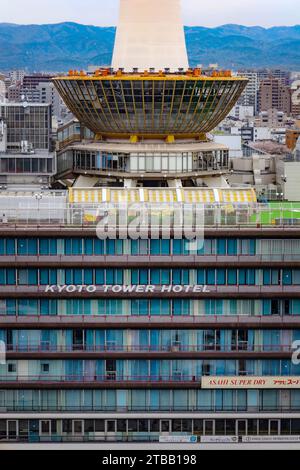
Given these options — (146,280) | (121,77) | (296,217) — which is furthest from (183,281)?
(121,77)

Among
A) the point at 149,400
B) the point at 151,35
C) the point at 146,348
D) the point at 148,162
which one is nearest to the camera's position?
the point at 146,348

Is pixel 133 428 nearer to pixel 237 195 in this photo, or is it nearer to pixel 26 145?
pixel 237 195

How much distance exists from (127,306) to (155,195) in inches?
306

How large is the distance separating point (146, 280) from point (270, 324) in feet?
22.6

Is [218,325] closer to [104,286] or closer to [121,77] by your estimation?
[104,286]

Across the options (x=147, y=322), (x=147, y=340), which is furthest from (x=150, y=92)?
(x=147, y=340)

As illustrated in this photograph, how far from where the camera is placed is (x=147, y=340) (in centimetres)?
8169

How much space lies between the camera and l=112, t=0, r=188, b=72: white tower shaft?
9700 cm

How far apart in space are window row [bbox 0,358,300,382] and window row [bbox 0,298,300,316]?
103 inches

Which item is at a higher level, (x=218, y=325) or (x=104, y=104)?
(x=104, y=104)

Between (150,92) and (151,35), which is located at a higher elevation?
(151,35)
